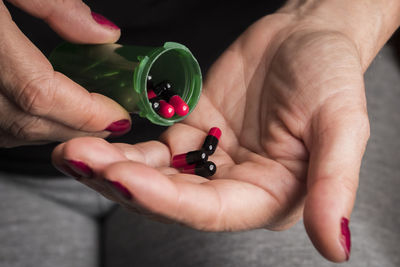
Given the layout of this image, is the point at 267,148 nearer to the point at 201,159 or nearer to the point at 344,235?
the point at 201,159

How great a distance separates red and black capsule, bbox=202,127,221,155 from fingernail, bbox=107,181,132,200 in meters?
0.59

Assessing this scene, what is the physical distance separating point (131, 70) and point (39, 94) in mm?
328

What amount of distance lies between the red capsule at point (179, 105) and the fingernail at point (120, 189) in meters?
0.62

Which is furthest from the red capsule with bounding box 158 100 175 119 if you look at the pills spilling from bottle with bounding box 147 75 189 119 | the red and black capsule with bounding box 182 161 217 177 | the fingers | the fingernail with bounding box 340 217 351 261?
the fingernail with bounding box 340 217 351 261

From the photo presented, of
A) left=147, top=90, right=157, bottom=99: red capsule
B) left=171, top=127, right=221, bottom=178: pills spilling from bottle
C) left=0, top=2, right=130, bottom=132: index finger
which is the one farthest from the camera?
left=147, top=90, right=157, bottom=99: red capsule

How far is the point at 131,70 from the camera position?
4.85ft

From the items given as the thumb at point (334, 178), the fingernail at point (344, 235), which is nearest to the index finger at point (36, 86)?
the thumb at point (334, 178)

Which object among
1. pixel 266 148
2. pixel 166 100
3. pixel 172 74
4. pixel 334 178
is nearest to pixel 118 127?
pixel 166 100

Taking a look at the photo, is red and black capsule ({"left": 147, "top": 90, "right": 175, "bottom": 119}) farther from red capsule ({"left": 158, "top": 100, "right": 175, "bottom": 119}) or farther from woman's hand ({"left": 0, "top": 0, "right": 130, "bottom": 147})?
woman's hand ({"left": 0, "top": 0, "right": 130, "bottom": 147})

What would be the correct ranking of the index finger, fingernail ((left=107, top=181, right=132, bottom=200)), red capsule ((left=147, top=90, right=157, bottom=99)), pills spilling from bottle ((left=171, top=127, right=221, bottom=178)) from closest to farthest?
fingernail ((left=107, top=181, right=132, bottom=200)), the index finger, pills spilling from bottle ((left=171, top=127, right=221, bottom=178)), red capsule ((left=147, top=90, right=157, bottom=99))

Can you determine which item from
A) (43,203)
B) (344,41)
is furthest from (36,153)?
(344,41)

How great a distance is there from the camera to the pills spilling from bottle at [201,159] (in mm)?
1440

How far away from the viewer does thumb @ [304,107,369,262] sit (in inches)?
39.8

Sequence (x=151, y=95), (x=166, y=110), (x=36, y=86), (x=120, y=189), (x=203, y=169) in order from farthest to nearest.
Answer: (x=151, y=95) < (x=166, y=110) < (x=203, y=169) < (x=36, y=86) < (x=120, y=189)
